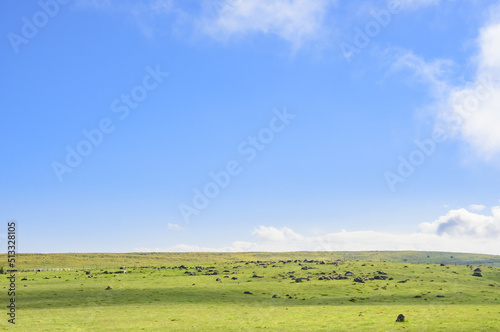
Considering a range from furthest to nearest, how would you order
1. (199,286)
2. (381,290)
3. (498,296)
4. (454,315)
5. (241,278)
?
(241,278) → (199,286) → (381,290) → (498,296) → (454,315)

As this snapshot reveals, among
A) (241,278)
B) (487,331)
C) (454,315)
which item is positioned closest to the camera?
(487,331)

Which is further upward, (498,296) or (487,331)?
(487,331)

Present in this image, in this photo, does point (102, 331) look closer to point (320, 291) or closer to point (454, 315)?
point (454, 315)

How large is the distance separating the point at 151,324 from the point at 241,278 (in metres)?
46.0

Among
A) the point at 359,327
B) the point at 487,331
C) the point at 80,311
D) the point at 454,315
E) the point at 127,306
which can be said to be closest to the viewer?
the point at 487,331

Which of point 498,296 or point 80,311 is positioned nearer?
point 80,311

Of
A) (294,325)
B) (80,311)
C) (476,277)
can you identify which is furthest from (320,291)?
(476,277)

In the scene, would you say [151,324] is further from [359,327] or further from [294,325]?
Result: [359,327]

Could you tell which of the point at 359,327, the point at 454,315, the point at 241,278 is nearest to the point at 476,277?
the point at 241,278

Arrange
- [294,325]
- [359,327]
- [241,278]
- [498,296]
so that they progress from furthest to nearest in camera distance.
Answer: [241,278] → [498,296] → [294,325] → [359,327]

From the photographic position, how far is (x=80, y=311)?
40906 mm

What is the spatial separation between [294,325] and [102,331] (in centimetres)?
1439

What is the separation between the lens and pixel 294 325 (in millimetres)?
30359

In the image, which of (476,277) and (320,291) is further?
(476,277)
